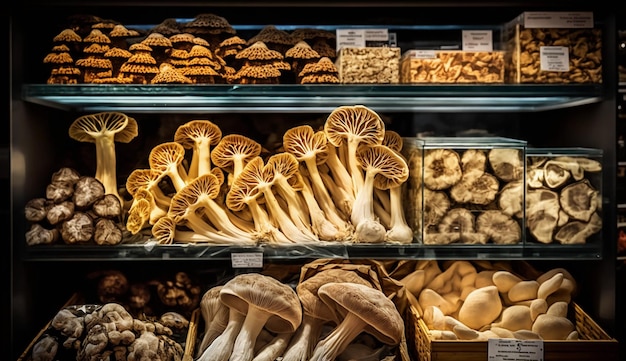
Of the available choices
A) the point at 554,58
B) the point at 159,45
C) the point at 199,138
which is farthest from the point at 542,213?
the point at 159,45

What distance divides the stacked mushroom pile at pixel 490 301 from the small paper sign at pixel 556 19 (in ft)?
2.52

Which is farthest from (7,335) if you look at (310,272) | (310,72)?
(310,72)

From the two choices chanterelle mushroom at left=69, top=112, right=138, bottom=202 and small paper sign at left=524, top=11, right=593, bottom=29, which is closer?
small paper sign at left=524, top=11, right=593, bottom=29

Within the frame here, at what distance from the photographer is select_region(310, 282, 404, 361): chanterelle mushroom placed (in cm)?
168

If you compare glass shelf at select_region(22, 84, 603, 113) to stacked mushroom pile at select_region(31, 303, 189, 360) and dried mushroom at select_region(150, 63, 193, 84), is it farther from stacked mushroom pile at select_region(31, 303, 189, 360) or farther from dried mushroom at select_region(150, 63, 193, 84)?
stacked mushroom pile at select_region(31, 303, 189, 360)

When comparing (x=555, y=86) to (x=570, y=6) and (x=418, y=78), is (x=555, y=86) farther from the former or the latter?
(x=418, y=78)

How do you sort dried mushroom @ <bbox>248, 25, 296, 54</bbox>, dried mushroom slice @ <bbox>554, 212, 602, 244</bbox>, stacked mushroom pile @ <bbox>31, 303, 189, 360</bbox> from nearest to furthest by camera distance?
1. stacked mushroom pile @ <bbox>31, 303, 189, 360</bbox>
2. dried mushroom slice @ <bbox>554, 212, 602, 244</bbox>
3. dried mushroom @ <bbox>248, 25, 296, 54</bbox>

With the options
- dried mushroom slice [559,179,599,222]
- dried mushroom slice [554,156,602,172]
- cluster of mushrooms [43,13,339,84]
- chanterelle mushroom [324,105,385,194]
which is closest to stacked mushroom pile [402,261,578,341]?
dried mushroom slice [559,179,599,222]

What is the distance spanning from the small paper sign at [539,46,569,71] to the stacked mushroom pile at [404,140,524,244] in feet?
0.87

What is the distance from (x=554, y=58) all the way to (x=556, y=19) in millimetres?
120

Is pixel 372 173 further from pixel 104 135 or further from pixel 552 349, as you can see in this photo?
pixel 104 135

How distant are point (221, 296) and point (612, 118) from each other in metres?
1.26

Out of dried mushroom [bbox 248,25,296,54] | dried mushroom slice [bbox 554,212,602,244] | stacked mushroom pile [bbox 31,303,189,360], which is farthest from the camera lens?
dried mushroom [bbox 248,25,296,54]

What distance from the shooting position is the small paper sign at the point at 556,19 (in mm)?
1787
